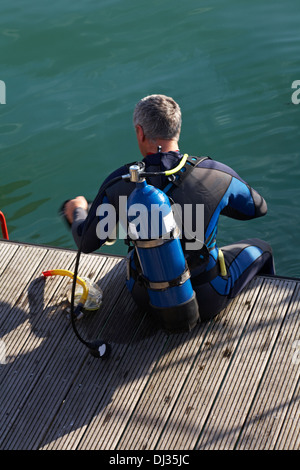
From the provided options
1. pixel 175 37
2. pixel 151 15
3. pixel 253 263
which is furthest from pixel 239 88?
pixel 253 263

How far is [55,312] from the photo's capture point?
411 centimetres

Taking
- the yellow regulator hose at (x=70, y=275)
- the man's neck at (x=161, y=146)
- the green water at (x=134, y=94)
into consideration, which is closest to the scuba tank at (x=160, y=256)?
the man's neck at (x=161, y=146)

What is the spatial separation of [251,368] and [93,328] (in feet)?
3.00

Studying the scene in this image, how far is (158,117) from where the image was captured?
3.38 metres

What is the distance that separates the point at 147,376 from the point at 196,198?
95cm

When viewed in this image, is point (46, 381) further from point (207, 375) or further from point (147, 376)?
point (207, 375)

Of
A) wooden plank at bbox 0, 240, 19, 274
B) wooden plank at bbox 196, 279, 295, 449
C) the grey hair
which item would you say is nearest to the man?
the grey hair

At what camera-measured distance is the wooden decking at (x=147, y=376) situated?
3391 mm

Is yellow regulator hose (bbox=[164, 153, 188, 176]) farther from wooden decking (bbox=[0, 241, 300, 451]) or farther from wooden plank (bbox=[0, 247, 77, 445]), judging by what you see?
wooden plank (bbox=[0, 247, 77, 445])

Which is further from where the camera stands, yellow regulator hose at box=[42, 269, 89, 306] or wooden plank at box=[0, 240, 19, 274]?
wooden plank at box=[0, 240, 19, 274]

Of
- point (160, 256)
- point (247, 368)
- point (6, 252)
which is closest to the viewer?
point (160, 256)

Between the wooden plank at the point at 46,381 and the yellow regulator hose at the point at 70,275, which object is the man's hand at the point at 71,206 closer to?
the yellow regulator hose at the point at 70,275

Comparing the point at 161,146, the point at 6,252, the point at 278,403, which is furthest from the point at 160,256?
the point at 6,252

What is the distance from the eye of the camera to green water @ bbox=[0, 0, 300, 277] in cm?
642
